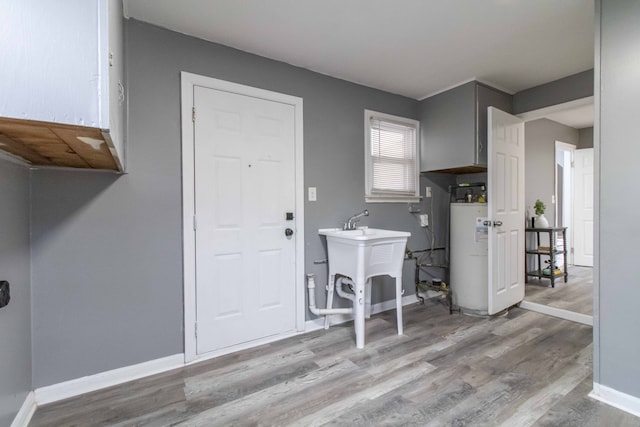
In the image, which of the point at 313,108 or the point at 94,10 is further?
the point at 313,108

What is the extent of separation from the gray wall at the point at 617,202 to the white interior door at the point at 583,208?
4.06 metres

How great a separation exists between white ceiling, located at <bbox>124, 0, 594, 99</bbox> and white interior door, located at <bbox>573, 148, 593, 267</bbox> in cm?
290

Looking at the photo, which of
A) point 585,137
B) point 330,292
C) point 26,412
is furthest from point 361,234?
point 585,137

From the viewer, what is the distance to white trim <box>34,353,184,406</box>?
1.64 m

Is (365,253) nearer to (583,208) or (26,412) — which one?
(26,412)

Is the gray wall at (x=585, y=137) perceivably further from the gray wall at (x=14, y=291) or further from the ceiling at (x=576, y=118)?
the gray wall at (x=14, y=291)

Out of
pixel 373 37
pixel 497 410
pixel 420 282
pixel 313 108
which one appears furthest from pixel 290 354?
pixel 373 37

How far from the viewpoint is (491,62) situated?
249 centimetres

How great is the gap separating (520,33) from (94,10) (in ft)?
8.24

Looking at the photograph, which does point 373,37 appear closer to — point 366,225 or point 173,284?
point 366,225

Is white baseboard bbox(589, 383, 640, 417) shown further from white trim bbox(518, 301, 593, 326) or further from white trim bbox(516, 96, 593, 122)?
white trim bbox(516, 96, 593, 122)

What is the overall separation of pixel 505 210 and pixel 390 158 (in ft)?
4.04

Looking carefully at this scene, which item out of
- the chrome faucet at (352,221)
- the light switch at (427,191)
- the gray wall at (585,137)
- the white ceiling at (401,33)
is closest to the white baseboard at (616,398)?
the chrome faucet at (352,221)

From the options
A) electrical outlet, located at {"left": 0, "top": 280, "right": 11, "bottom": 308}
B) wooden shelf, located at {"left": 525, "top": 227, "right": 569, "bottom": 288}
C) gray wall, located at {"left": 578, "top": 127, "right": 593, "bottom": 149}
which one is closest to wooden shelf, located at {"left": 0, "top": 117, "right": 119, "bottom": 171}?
electrical outlet, located at {"left": 0, "top": 280, "right": 11, "bottom": 308}
